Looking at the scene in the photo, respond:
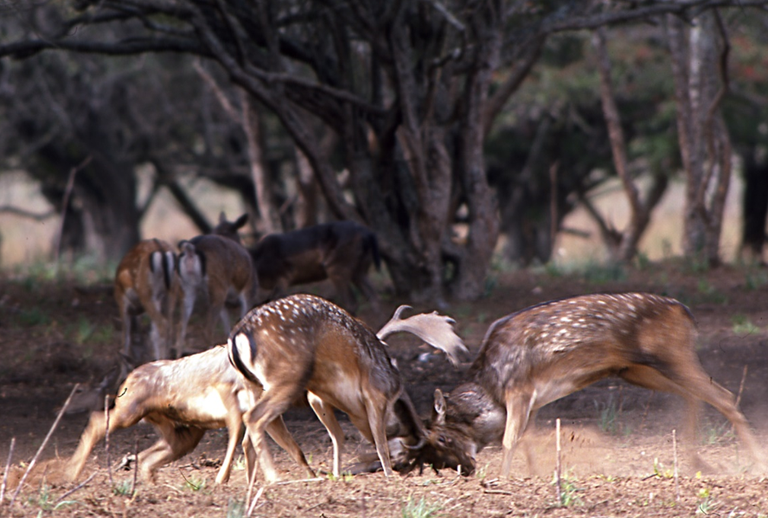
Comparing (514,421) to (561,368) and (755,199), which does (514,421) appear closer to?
(561,368)

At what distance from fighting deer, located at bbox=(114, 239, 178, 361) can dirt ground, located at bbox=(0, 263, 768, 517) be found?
503 mm

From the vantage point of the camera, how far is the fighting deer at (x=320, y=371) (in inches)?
206

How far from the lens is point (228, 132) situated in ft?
75.2

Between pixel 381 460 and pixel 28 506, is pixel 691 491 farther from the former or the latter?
pixel 28 506

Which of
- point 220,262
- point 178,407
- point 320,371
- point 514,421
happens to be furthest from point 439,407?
point 220,262

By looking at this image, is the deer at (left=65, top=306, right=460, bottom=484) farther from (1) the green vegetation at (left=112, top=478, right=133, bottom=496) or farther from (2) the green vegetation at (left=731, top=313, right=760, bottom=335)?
(2) the green vegetation at (left=731, top=313, right=760, bottom=335)

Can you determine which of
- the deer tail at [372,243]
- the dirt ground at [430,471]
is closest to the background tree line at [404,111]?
the deer tail at [372,243]

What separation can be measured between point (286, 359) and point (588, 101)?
17.2m

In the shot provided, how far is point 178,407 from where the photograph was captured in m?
5.60

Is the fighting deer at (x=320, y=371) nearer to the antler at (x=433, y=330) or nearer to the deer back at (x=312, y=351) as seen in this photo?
the deer back at (x=312, y=351)

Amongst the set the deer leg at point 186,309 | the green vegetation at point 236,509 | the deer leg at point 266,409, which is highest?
the deer leg at point 266,409

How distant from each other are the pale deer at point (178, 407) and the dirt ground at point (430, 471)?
15 cm

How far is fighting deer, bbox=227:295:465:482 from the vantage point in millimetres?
5234

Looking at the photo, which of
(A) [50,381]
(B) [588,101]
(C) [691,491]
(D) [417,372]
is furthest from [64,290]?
(B) [588,101]
